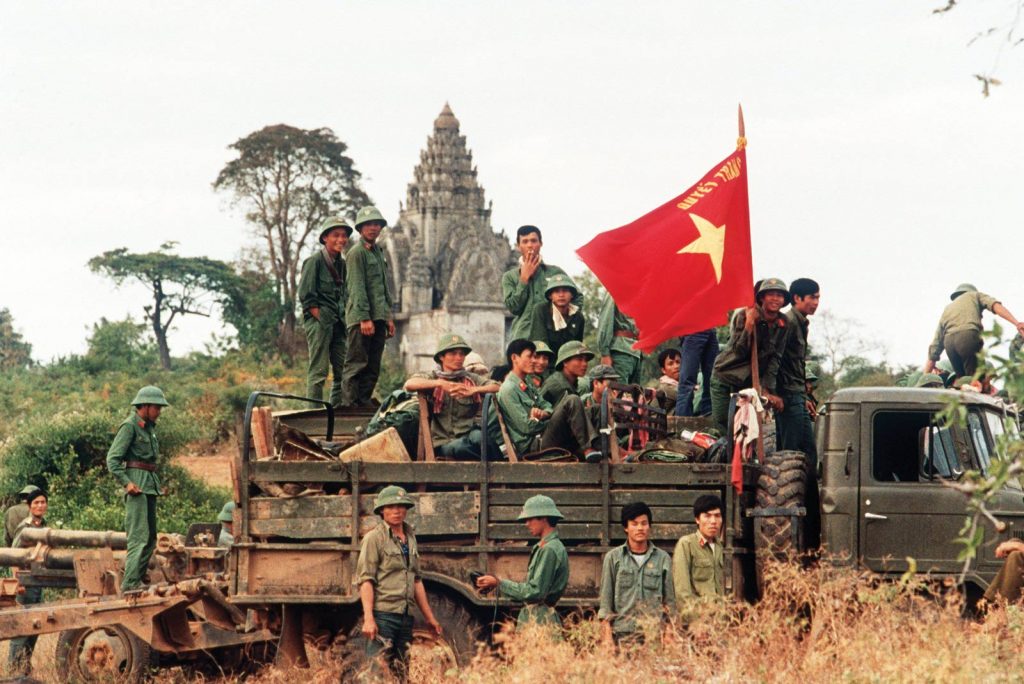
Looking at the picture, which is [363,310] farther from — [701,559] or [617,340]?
[701,559]

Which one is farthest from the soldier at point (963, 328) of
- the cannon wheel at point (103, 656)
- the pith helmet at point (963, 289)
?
the cannon wheel at point (103, 656)

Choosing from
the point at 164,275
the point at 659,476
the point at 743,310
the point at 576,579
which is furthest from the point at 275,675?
the point at 164,275

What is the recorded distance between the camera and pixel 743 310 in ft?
42.5

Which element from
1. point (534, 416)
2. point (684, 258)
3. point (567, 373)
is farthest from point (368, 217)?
point (534, 416)

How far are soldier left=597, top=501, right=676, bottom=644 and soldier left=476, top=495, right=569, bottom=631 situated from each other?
0.97 ft

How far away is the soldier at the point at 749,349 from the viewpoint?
1281cm

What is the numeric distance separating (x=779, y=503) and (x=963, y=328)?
5.88m

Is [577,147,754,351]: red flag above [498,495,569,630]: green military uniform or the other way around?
above

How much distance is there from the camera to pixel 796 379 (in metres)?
13.2

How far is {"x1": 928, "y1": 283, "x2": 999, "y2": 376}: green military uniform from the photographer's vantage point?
16.8m

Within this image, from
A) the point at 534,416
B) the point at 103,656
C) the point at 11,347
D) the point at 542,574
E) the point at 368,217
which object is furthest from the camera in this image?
the point at 11,347

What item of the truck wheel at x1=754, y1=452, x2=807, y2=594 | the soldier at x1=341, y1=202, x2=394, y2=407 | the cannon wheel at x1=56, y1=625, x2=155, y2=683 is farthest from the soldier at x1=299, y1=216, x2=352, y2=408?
the truck wheel at x1=754, y1=452, x2=807, y2=594

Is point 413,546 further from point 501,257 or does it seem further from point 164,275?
point 501,257

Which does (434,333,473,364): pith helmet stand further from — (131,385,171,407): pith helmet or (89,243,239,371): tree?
(89,243,239,371): tree
